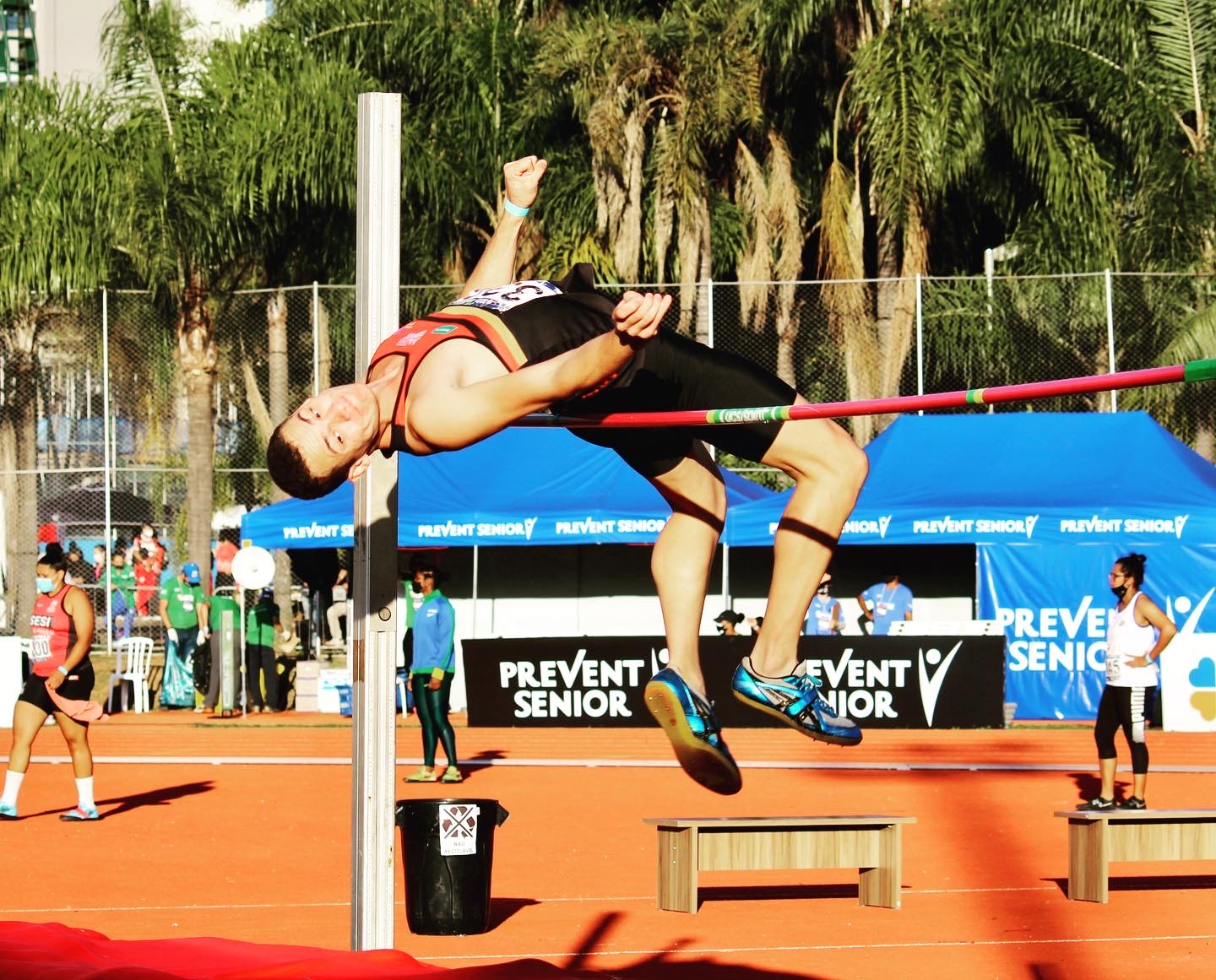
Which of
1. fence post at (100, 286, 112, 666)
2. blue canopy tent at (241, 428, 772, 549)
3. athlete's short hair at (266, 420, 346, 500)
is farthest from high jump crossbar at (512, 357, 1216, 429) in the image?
fence post at (100, 286, 112, 666)

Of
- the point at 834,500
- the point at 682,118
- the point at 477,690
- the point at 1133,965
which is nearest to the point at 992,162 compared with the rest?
the point at 682,118

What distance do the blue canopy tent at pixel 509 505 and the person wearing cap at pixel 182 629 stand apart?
1296 millimetres

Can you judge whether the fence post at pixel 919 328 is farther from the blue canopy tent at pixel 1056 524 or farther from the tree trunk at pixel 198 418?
the tree trunk at pixel 198 418

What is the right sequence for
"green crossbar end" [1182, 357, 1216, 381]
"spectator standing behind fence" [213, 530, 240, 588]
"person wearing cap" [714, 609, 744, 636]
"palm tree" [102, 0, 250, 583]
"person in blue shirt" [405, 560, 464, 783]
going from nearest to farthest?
"green crossbar end" [1182, 357, 1216, 381]
"person in blue shirt" [405, 560, 464, 783]
"person wearing cap" [714, 609, 744, 636]
"palm tree" [102, 0, 250, 583]
"spectator standing behind fence" [213, 530, 240, 588]

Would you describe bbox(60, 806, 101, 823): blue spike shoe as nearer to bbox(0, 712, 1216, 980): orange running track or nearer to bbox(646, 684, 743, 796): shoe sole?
bbox(0, 712, 1216, 980): orange running track

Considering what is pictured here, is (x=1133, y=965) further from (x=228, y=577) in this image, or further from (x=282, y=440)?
(x=228, y=577)

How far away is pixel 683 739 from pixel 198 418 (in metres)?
19.1

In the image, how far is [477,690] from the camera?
63.5 feet

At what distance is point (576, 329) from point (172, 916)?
6.08m

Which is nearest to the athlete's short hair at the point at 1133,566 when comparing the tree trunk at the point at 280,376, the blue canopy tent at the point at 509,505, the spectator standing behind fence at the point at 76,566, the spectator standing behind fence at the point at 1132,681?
the spectator standing behind fence at the point at 1132,681

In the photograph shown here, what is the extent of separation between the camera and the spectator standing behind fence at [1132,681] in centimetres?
1239

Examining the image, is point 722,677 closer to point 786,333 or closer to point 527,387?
point 786,333

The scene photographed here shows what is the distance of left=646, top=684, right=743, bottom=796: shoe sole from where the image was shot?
5.23 m

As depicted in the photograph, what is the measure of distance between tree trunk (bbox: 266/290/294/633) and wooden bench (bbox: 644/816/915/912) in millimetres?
13111
